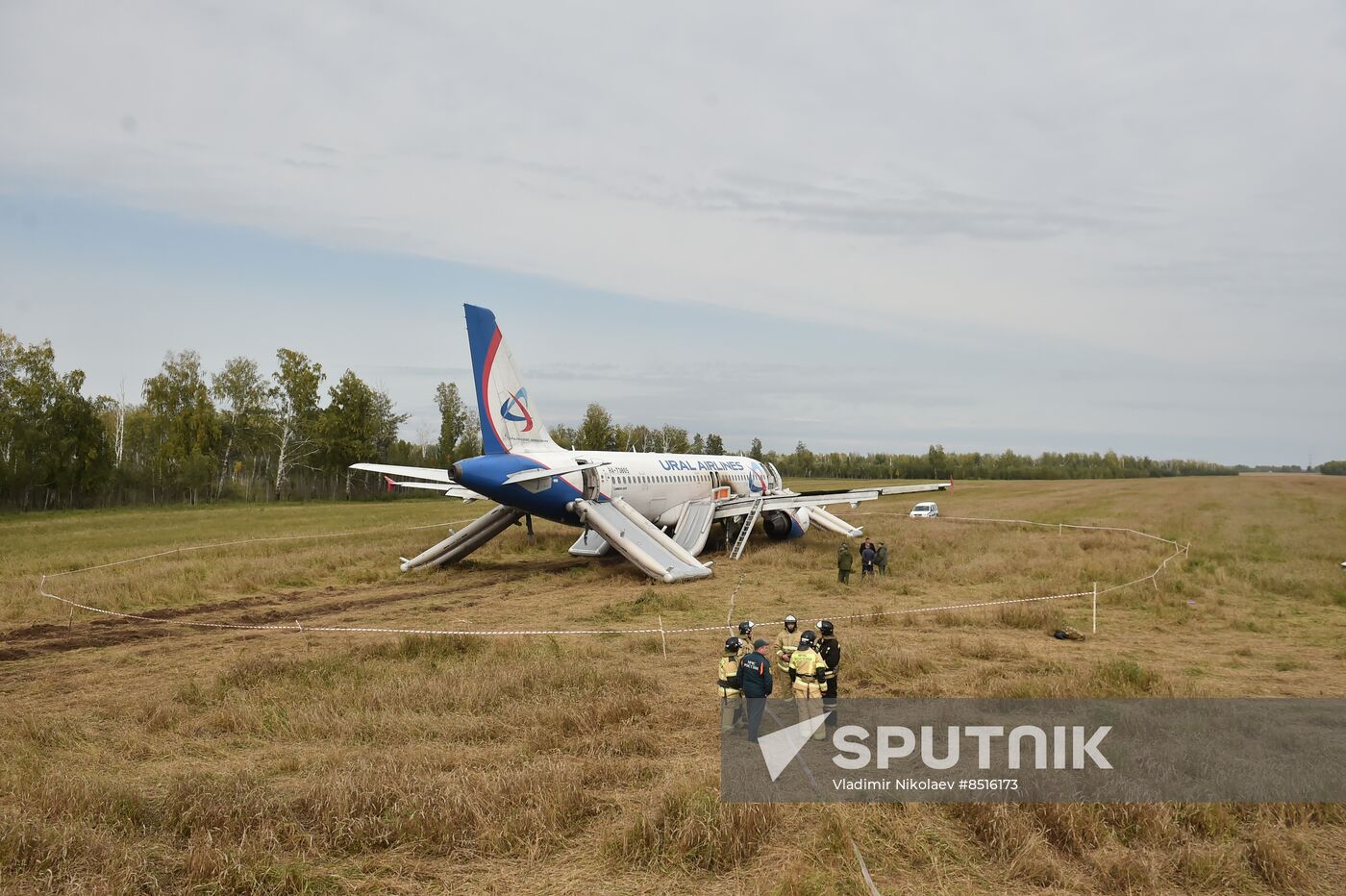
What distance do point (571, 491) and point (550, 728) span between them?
1805cm

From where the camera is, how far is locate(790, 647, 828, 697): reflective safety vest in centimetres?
1042

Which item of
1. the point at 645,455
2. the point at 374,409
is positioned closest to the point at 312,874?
the point at 645,455

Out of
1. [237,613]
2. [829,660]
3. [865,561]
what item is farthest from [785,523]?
[829,660]

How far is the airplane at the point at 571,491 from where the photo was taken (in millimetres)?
27094

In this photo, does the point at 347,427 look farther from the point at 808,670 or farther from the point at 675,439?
the point at 808,670

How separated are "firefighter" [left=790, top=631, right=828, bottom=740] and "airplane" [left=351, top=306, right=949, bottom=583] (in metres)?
15.9

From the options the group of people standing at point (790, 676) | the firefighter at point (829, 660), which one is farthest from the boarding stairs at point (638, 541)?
the firefighter at point (829, 660)

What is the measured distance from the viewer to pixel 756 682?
400 inches

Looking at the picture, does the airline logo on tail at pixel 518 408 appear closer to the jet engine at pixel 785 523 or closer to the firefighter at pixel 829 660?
the jet engine at pixel 785 523

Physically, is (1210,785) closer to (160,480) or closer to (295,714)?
(295,714)

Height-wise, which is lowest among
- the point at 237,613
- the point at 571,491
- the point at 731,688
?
the point at 237,613

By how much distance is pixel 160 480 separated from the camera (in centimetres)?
7294

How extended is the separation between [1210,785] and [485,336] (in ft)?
74.5

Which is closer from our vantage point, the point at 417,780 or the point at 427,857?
the point at 427,857
